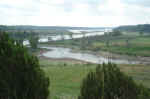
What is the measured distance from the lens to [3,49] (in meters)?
7.34

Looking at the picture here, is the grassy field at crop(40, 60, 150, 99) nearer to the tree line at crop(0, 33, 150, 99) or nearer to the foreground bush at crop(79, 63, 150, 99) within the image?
the foreground bush at crop(79, 63, 150, 99)

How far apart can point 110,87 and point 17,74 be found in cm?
421

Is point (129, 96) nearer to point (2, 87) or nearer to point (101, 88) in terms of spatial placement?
point (101, 88)

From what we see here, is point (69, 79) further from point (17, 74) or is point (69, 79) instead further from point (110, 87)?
point (17, 74)

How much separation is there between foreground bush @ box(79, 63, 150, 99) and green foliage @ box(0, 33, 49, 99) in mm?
2333

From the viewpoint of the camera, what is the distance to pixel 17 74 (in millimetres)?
7344

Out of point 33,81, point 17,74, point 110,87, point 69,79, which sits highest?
point 17,74

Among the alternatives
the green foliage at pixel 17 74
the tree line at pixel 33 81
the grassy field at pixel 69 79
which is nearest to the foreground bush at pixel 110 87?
the tree line at pixel 33 81

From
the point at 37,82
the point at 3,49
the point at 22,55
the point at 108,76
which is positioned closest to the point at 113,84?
the point at 108,76

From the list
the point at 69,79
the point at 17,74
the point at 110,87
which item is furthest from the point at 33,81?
the point at 69,79

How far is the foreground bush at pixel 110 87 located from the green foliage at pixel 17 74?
7.65 feet

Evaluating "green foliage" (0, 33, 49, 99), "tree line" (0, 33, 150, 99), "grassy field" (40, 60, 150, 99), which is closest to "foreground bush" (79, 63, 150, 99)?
"tree line" (0, 33, 150, 99)

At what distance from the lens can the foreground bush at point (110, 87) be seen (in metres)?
8.51

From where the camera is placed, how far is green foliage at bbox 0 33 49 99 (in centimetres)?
713
